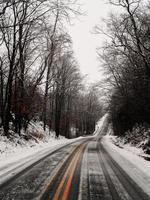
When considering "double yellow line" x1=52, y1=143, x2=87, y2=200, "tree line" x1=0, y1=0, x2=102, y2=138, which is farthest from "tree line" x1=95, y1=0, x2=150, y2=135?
"double yellow line" x1=52, y1=143, x2=87, y2=200

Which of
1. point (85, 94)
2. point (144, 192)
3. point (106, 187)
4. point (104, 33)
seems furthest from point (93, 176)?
point (85, 94)

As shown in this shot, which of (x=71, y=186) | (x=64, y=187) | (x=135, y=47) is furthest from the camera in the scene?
(x=135, y=47)

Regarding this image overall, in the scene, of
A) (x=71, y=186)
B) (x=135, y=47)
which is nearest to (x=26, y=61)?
(x=135, y=47)

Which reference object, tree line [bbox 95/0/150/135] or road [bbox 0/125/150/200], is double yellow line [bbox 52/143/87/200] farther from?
tree line [bbox 95/0/150/135]

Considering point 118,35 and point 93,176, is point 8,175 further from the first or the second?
point 118,35

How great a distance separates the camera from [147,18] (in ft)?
45.5

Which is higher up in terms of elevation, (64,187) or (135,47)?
(135,47)

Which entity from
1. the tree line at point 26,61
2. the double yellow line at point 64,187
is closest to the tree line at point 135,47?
the tree line at point 26,61

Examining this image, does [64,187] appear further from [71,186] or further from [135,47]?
[135,47]

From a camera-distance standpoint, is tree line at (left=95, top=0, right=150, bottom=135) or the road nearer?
the road

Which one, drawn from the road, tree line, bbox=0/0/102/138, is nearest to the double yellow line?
the road

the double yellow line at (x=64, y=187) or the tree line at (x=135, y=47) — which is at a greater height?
the tree line at (x=135, y=47)

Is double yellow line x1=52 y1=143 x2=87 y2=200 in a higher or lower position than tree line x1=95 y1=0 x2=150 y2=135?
lower

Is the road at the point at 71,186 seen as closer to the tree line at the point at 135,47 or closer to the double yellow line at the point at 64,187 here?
the double yellow line at the point at 64,187
